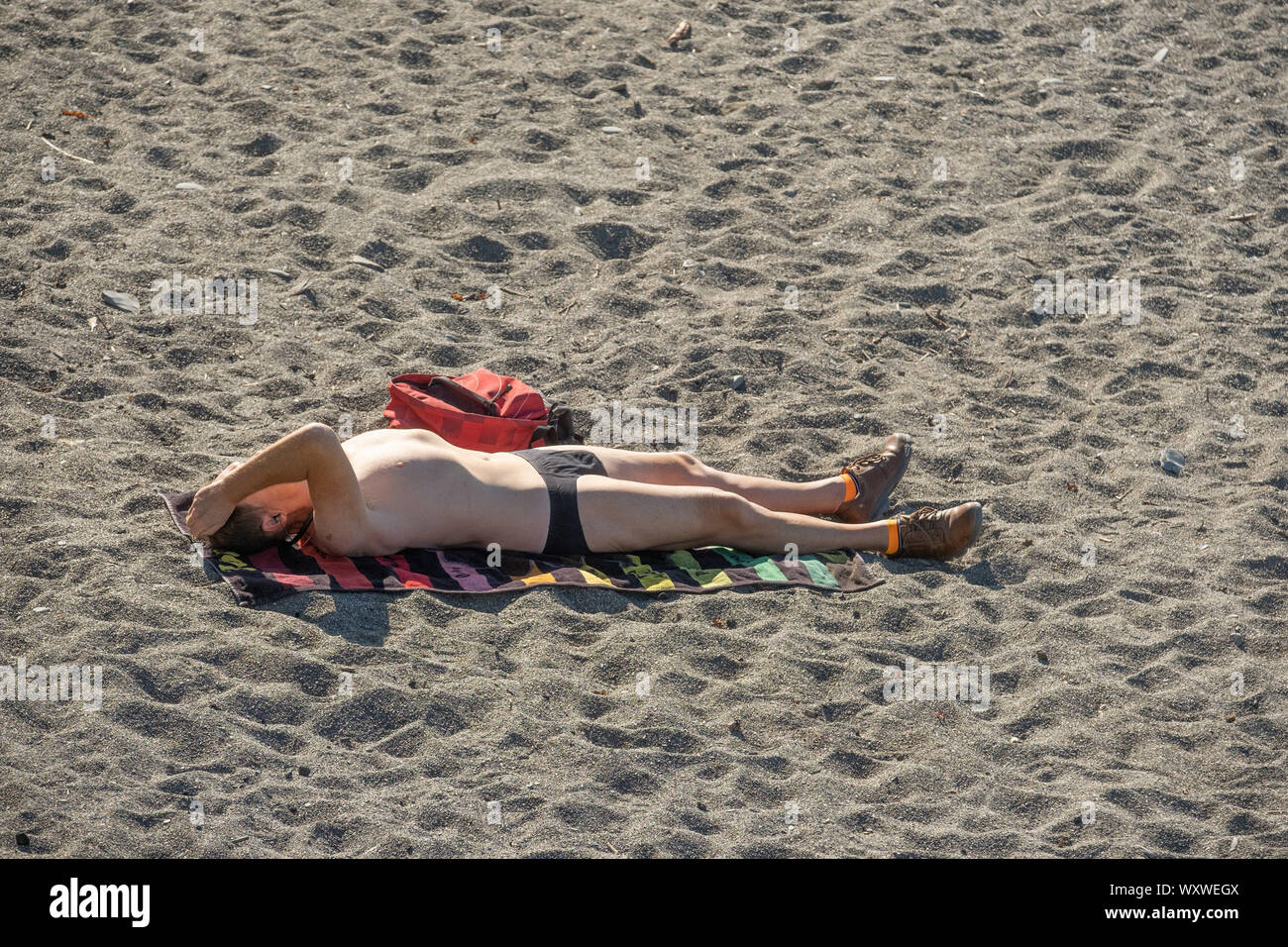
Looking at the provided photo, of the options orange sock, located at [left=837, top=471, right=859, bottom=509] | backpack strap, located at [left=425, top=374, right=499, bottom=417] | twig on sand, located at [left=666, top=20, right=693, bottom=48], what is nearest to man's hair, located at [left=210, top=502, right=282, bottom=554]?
backpack strap, located at [left=425, top=374, right=499, bottom=417]


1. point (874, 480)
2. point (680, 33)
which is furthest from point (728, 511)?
point (680, 33)

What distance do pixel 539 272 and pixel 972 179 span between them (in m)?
2.47

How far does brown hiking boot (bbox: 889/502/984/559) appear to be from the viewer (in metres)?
4.65

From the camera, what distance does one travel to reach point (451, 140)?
22.3ft

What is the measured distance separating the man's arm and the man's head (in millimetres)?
85

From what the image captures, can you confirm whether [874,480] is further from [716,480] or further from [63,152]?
[63,152]

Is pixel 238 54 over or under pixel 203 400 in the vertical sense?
over

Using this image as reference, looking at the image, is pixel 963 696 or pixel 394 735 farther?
pixel 963 696

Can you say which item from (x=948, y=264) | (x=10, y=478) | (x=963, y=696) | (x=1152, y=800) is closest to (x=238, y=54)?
(x=10, y=478)

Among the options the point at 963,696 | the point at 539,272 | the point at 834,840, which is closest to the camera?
the point at 834,840

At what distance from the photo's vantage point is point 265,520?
14.2ft

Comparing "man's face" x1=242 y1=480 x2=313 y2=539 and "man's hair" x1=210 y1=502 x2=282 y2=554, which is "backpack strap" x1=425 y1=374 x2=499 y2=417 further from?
"man's hair" x1=210 y1=502 x2=282 y2=554

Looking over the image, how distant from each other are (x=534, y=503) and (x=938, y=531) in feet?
4.78

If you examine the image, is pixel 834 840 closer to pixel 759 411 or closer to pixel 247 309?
pixel 759 411
